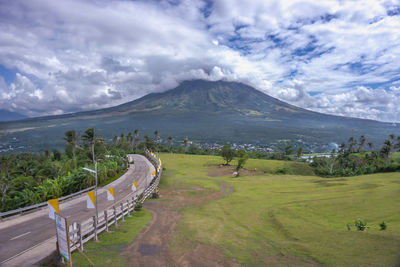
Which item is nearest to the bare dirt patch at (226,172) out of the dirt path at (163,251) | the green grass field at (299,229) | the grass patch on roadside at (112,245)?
the green grass field at (299,229)

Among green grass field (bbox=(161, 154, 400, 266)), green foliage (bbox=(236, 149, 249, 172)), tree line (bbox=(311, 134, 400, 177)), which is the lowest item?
tree line (bbox=(311, 134, 400, 177))

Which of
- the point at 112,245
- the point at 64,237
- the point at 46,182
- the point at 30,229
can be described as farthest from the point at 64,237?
the point at 46,182

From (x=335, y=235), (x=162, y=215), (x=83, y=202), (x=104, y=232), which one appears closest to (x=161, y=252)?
(x=104, y=232)

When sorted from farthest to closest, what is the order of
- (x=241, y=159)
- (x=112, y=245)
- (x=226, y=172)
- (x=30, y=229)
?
(x=226, y=172) → (x=241, y=159) → (x=30, y=229) → (x=112, y=245)

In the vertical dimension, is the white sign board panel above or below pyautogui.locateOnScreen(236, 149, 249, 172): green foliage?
above

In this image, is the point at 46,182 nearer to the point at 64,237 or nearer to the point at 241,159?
the point at 64,237

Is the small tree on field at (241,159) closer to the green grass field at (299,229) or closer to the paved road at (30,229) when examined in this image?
the green grass field at (299,229)

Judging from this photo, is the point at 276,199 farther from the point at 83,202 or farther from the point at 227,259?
the point at 83,202

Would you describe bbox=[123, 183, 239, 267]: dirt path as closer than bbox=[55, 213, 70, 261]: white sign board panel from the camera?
No

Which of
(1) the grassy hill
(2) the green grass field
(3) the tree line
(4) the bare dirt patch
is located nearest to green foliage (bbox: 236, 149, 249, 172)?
(4) the bare dirt patch

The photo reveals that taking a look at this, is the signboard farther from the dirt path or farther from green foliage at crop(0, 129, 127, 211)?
green foliage at crop(0, 129, 127, 211)
